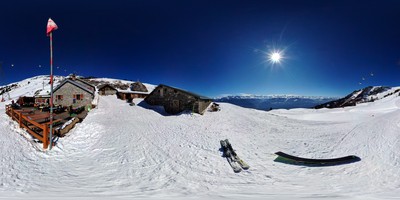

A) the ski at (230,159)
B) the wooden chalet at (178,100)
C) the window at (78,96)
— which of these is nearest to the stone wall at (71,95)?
the window at (78,96)

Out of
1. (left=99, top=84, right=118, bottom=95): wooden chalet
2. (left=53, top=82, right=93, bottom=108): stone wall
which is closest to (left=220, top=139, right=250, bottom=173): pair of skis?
(left=53, top=82, right=93, bottom=108): stone wall

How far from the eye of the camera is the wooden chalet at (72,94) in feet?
119

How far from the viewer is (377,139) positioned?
14.0 meters

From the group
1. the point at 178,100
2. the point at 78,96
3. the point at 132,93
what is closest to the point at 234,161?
the point at 178,100

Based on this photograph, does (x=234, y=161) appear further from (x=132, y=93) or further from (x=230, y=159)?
(x=132, y=93)

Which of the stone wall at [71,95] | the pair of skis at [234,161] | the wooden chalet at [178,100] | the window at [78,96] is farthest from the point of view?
the window at [78,96]

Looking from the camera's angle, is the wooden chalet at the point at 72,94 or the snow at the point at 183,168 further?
the wooden chalet at the point at 72,94

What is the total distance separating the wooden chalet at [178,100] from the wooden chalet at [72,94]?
13334 mm

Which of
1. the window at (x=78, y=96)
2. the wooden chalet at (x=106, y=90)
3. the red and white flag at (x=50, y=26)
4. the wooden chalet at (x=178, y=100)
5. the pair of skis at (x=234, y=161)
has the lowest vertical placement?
the pair of skis at (x=234, y=161)

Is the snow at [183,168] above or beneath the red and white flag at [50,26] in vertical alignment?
beneath

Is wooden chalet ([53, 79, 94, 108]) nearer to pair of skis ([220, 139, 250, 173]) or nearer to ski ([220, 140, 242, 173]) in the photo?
ski ([220, 140, 242, 173])

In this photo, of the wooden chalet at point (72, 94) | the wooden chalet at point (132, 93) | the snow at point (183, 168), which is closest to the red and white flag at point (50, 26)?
the snow at point (183, 168)

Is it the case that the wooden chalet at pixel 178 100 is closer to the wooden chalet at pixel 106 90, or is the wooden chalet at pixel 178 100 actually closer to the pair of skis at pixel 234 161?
the pair of skis at pixel 234 161

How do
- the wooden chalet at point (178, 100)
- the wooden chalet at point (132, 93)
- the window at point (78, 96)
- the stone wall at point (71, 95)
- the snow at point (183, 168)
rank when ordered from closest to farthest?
the snow at point (183, 168) → the wooden chalet at point (178, 100) → the stone wall at point (71, 95) → the window at point (78, 96) → the wooden chalet at point (132, 93)
